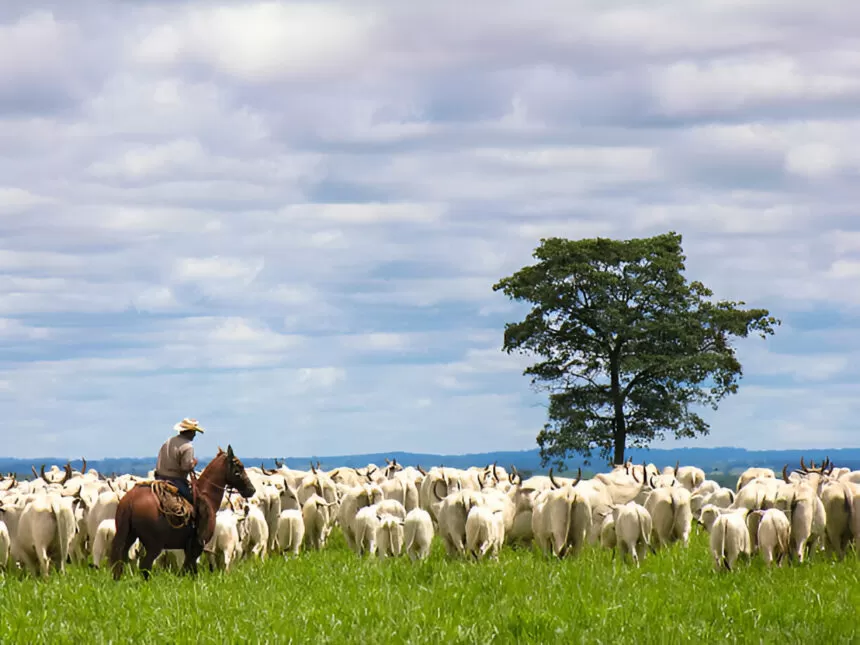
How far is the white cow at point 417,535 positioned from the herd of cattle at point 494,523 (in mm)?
21

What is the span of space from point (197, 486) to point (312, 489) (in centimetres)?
775

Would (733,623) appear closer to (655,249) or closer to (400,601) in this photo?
(400,601)

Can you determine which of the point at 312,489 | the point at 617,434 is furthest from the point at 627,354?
the point at 312,489

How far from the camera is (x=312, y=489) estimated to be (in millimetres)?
26406

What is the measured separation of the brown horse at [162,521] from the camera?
18.0 meters

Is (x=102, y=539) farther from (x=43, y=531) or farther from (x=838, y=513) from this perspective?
(x=838, y=513)

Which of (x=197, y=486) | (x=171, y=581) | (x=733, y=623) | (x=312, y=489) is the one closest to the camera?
(x=733, y=623)

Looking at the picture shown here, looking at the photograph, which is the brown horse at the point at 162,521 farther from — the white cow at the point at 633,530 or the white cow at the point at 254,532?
the white cow at the point at 633,530

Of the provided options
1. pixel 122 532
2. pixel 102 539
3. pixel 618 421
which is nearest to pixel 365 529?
pixel 102 539

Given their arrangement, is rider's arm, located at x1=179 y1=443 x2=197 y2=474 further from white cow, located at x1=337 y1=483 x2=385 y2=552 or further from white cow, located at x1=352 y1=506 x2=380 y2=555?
white cow, located at x1=337 y1=483 x2=385 y2=552

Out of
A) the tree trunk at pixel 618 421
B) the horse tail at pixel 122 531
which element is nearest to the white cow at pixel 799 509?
the horse tail at pixel 122 531

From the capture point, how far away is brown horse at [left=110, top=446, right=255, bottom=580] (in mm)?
18000

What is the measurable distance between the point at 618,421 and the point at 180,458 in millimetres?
33358

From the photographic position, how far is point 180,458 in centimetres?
1848
